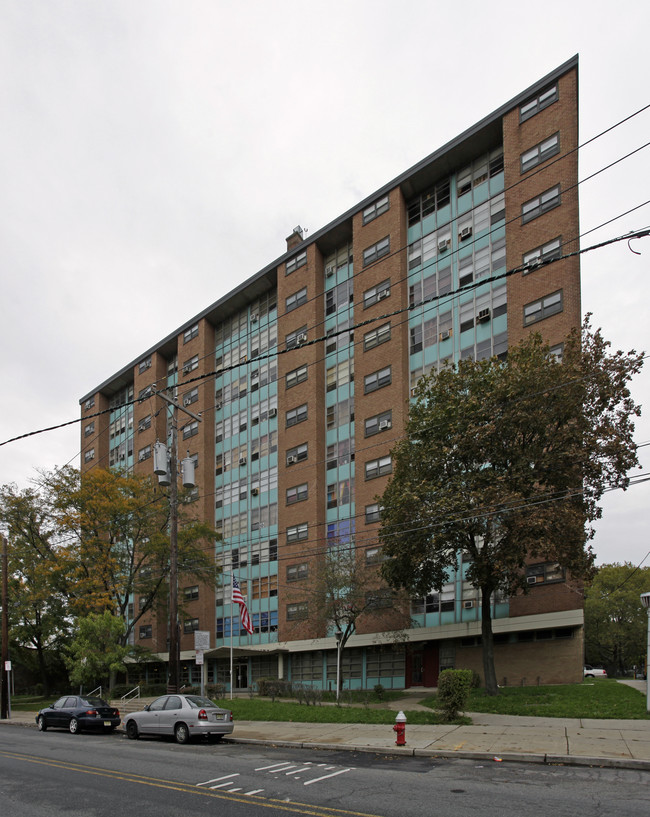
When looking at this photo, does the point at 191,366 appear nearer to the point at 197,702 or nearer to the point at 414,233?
the point at 414,233

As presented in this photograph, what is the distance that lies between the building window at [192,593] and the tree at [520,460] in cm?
2884

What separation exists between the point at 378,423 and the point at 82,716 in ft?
71.7

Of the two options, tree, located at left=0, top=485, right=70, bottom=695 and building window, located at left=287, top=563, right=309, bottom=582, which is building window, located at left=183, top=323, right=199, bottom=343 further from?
building window, located at left=287, top=563, right=309, bottom=582

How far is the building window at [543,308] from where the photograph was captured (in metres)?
32.0

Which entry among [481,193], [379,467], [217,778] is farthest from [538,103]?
[217,778]

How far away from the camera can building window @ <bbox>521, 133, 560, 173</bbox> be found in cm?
3391

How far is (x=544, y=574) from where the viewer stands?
102 feet

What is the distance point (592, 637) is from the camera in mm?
72562

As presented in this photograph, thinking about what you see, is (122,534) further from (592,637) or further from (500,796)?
(592,637)

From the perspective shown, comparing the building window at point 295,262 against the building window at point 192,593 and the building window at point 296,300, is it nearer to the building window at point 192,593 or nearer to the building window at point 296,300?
the building window at point 296,300

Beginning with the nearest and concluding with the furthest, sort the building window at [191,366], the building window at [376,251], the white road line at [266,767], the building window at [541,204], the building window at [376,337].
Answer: the white road line at [266,767] < the building window at [541,204] < the building window at [376,337] < the building window at [376,251] < the building window at [191,366]

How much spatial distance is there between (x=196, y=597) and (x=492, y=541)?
3142 cm

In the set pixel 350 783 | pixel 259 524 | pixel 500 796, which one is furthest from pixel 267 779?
pixel 259 524

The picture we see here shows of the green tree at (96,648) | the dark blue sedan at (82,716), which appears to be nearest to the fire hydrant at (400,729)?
the dark blue sedan at (82,716)
